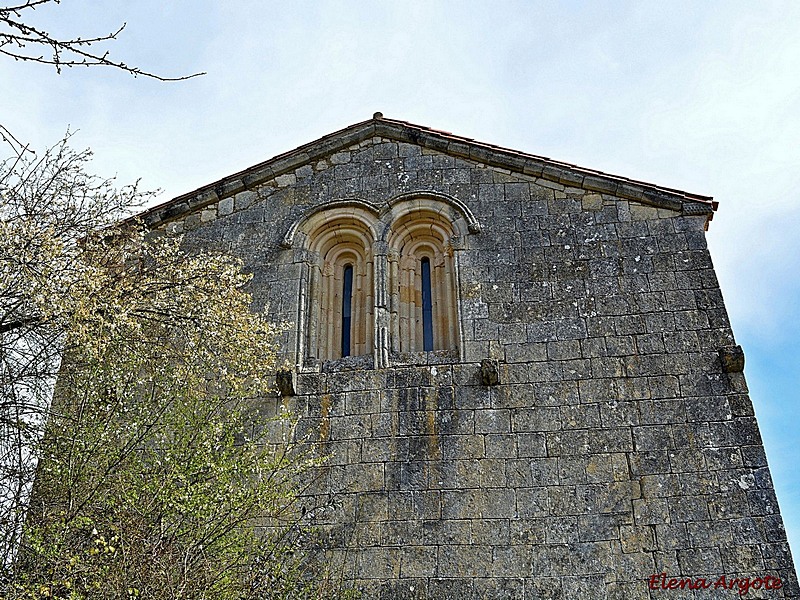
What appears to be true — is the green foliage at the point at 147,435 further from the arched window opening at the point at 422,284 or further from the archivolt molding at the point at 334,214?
the arched window opening at the point at 422,284

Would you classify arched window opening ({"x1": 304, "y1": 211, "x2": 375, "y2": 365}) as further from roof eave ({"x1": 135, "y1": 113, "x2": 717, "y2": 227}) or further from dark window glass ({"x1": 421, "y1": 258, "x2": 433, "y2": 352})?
roof eave ({"x1": 135, "y1": 113, "x2": 717, "y2": 227})

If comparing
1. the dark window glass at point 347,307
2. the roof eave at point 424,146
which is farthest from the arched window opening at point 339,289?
the roof eave at point 424,146

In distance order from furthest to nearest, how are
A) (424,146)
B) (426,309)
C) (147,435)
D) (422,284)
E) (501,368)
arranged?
(424,146) → (422,284) → (426,309) → (501,368) → (147,435)

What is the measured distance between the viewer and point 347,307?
9.27m

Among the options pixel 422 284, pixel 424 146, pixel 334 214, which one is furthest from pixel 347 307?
pixel 424 146

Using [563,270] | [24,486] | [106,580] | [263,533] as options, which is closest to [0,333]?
[24,486]

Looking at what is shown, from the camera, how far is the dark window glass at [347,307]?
29.5 feet

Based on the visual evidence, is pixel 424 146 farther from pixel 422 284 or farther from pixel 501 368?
pixel 501 368

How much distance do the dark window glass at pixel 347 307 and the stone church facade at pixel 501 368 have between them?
0.03 meters

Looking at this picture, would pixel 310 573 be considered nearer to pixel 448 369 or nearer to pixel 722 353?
pixel 448 369

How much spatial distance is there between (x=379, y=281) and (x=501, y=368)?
1.78m

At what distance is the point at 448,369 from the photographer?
8.11m

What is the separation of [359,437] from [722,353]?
3594 millimetres

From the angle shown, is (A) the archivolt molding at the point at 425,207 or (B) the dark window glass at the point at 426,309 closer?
→ (B) the dark window glass at the point at 426,309
